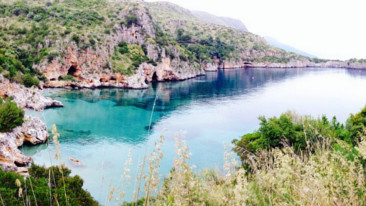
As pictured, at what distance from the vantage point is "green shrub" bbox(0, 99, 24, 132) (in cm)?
1955

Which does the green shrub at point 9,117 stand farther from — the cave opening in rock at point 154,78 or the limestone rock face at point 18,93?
the cave opening in rock at point 154,78

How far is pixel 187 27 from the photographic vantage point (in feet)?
430

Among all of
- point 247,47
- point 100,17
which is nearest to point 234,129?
point 100,17

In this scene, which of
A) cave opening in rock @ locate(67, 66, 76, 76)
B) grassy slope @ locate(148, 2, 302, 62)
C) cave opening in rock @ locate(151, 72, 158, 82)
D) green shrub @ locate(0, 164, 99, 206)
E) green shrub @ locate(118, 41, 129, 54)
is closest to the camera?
green shrub @ locate(0, 164, 99, 206)

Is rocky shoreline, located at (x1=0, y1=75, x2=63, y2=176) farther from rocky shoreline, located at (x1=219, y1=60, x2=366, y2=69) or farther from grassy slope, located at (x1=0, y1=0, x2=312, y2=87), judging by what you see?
rocky shoreline, located at (x1=219, y1=60, x2=366, y2=69)

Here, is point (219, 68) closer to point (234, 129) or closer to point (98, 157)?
point (234, 129)

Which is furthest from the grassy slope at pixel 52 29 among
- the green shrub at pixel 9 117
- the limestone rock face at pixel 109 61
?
the green shrub at pixel 9 117

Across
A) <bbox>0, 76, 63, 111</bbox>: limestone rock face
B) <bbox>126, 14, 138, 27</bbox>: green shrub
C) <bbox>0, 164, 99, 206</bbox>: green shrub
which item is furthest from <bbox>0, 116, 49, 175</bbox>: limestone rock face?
<bbox>126, 14, 138, 27</bbox>: green shrub

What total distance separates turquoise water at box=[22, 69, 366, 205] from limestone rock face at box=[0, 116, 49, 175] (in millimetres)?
1016

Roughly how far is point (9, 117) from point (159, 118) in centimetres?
1959

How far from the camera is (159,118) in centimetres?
3638

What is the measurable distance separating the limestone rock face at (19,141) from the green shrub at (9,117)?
0.53 metres

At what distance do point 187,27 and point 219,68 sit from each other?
3219 cm

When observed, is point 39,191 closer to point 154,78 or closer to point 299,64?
point 154,78
